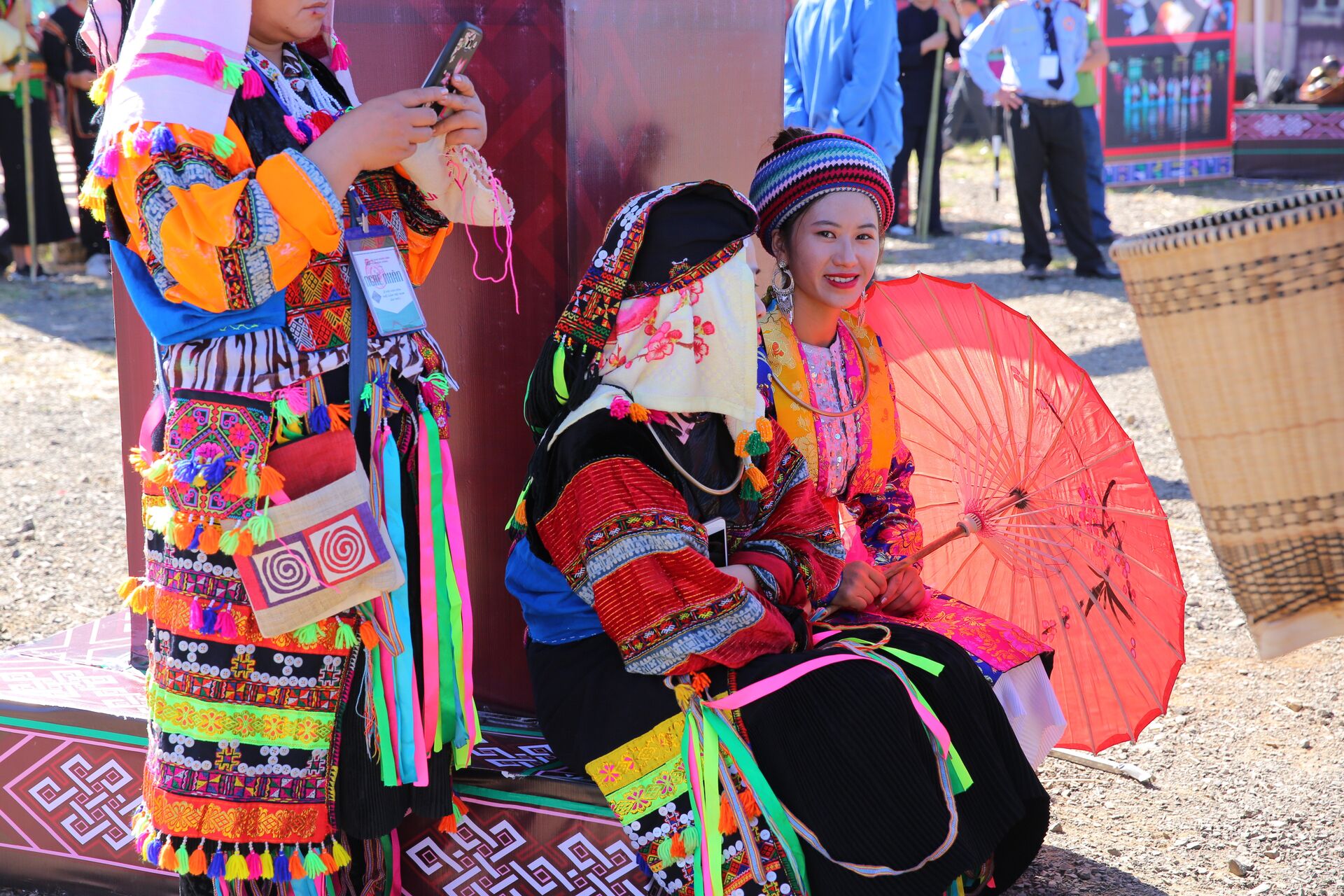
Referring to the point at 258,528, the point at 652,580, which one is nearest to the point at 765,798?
the point at 652,580

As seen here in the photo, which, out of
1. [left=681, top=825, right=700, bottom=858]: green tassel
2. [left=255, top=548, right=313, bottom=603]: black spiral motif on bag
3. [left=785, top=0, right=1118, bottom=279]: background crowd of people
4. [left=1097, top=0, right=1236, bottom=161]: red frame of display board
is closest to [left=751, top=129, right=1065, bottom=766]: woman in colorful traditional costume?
[left=681, top=825, right=700, bottom=858]: green tassel

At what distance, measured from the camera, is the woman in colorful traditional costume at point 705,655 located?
7.41ft

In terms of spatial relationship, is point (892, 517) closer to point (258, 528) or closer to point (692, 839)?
point (692, 839)

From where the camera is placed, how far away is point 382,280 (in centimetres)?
217

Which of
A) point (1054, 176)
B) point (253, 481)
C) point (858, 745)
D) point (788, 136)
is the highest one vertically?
point (1054, 176)

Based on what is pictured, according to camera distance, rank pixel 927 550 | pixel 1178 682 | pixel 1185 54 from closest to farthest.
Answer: pixel 927 550, pixel 1178 682, pixel 1185 54

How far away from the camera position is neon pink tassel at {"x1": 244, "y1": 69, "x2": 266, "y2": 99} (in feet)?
6.61

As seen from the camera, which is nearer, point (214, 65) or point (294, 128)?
point (214, 65)

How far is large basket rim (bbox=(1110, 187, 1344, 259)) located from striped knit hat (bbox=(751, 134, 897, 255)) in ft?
4.16

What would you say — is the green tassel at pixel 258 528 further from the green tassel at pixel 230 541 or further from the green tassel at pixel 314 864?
the green tassel at pixel 314 864

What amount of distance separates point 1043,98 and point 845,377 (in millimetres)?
6509

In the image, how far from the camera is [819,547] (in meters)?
2.65

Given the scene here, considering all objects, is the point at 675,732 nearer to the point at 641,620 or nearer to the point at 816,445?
the point at 641,620

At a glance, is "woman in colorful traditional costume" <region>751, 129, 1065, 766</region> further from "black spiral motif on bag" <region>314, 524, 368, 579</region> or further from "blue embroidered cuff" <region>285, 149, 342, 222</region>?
"blue embroidered cuff" <region>285, 149, 342, 222</region>
